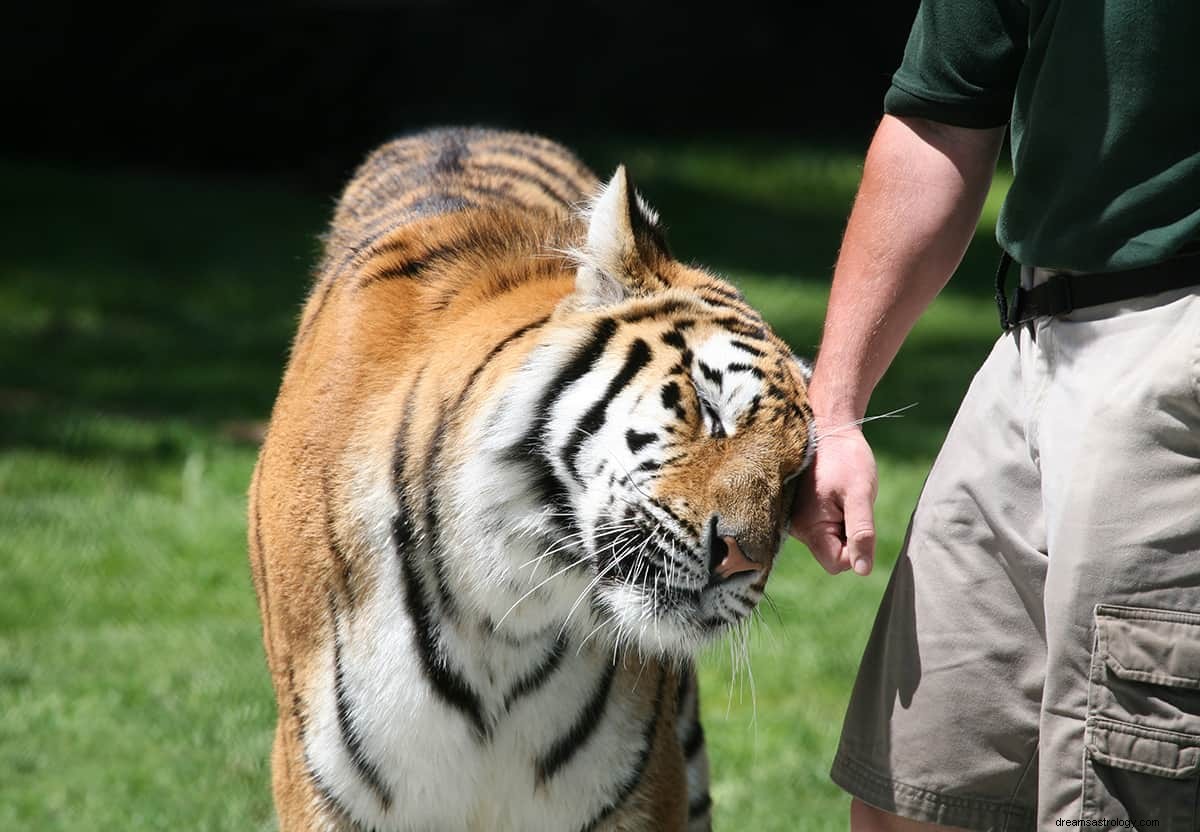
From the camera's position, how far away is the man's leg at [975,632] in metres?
2.29

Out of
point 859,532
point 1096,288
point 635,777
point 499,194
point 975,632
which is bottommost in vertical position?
point 635,777

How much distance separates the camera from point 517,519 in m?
2.39

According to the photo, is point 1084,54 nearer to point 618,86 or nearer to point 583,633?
point 583,633

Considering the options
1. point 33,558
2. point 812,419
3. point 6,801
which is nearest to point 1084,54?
point 812,419

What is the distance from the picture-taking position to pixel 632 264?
2.46 m

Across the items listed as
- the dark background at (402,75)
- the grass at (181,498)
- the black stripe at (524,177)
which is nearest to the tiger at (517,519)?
the grass at (181,498)

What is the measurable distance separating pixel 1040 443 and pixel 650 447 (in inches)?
21.9

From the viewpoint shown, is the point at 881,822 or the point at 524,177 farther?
the point at 524,177

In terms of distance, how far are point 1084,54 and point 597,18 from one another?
12.1m

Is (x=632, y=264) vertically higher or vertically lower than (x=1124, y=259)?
lower

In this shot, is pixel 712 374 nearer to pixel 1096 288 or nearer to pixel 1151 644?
pixel 1096 288

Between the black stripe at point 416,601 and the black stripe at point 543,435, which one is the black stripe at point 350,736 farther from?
the black stripe at point 543,435

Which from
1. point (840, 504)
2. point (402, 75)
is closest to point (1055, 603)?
point (840, 504)

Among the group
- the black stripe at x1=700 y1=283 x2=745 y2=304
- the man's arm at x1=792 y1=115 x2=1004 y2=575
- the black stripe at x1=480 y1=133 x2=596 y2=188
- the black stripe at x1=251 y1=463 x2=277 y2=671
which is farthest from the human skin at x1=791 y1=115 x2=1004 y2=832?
the black stripe at x1=480 y1=133 x2=596 y2=188
